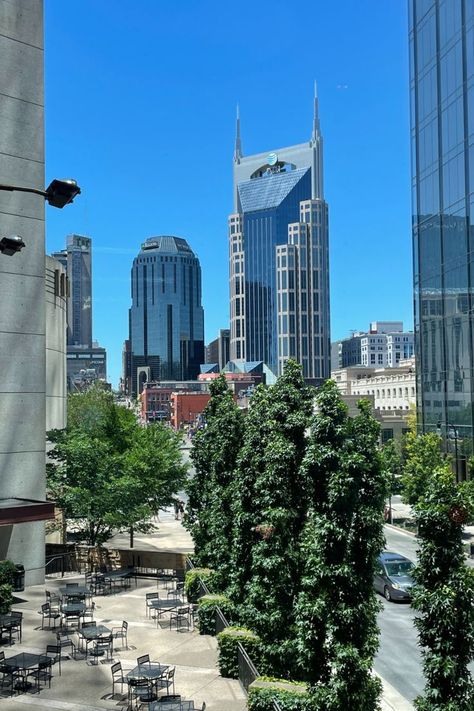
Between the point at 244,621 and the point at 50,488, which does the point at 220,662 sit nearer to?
the point at 244,621

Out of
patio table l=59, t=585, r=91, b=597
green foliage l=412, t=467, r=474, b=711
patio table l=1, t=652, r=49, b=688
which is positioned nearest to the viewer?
green foliage l=412, t=467, r=474, b=711

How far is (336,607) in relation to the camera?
1339cm

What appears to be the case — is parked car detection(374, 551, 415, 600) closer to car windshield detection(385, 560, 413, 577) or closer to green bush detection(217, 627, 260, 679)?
car windshield detection(385, 560, 413, 577)

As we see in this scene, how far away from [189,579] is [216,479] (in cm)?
427

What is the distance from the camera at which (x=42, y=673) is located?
18562mm

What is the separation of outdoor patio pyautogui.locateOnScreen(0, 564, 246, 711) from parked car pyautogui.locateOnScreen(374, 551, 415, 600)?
860cm

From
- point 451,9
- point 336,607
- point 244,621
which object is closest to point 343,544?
point 336,607

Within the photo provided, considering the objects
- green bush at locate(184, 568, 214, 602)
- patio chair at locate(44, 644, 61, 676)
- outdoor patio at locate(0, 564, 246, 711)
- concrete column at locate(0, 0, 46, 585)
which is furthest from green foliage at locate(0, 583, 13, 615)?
concrete column at locate(0, 0, 46, 585)

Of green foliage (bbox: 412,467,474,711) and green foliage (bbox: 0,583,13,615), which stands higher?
green foliage (bbox: 412,467,474,711)

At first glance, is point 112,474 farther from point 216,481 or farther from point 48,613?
point 216,481

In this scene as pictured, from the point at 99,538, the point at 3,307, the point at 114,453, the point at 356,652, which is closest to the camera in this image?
the point at 356,652

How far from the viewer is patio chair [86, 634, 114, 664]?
19.8 meters

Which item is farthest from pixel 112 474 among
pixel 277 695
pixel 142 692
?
pixel 277 695

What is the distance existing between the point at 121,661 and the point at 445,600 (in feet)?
39.7
